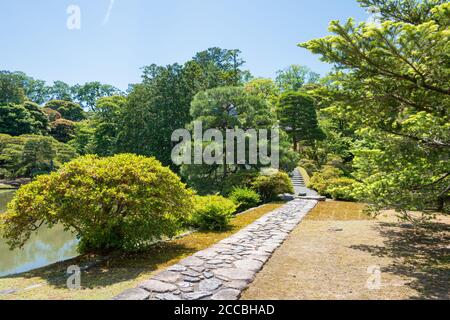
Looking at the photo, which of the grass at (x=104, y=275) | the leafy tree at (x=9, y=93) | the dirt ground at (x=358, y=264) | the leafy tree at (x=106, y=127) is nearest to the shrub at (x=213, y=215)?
the grass at (x=104, y=275)

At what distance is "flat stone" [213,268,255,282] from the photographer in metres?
4.97

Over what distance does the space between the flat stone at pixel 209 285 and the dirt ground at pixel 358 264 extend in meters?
0.49

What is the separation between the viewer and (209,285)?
15.4ft

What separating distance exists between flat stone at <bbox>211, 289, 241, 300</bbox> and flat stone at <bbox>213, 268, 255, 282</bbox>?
49 centimetres

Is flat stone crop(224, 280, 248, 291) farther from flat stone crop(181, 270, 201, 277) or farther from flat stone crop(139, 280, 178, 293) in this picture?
flat stone crop(139, 280, 178, 293)

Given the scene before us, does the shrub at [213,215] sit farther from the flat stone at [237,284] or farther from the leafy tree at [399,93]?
the flat stone at [237,284]

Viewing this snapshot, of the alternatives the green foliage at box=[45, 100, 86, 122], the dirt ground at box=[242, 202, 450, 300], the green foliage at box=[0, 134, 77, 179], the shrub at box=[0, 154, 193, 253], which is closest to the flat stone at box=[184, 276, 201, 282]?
the dirt ground at box=[242, 202, 450, 300]

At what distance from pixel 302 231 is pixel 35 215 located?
6.52 m

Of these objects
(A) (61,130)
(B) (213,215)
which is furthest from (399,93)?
(A) (61,130)

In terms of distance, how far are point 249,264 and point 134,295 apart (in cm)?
217

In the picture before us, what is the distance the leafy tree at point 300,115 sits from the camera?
98.0ft
